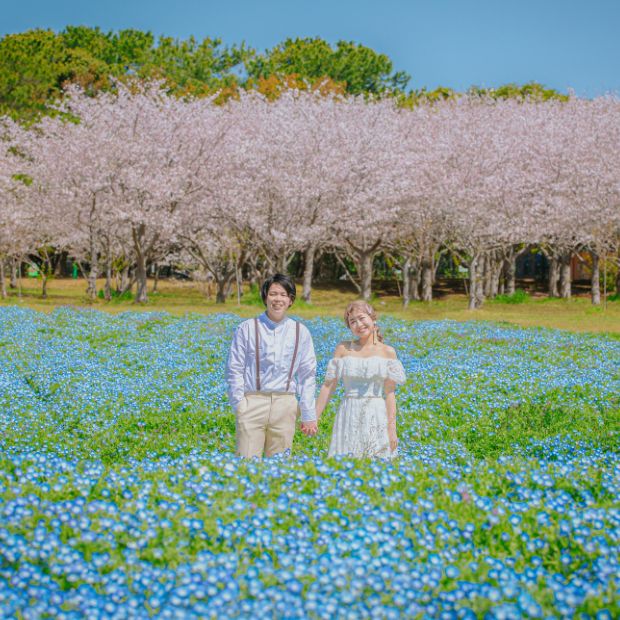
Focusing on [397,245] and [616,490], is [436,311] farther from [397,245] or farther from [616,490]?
[616,490]

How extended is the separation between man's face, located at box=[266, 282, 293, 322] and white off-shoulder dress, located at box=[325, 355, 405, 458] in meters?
0.76

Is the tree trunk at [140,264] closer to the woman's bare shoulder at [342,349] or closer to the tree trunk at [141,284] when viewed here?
the tree trunk at [141,284]

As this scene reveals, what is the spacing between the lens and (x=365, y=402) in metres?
6.88

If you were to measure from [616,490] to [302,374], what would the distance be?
3069 millimetres

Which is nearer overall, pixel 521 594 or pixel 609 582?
pixel 521 594

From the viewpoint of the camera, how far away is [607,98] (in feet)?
146

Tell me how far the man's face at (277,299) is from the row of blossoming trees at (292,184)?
27730 millimetres

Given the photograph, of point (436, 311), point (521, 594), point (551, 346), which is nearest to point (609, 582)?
point (521, 594)

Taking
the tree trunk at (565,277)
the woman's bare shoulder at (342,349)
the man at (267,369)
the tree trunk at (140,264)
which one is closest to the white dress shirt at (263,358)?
the man at (267,369)

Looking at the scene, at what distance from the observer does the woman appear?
266 inches

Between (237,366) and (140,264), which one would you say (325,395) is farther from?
(140,264)

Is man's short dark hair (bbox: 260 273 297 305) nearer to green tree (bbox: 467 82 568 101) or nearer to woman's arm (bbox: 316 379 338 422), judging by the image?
woman's arm (bbox: 316 379 338 422)

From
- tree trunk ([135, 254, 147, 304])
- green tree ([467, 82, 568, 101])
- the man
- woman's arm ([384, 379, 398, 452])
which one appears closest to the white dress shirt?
the man

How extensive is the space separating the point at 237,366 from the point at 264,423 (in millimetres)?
647
